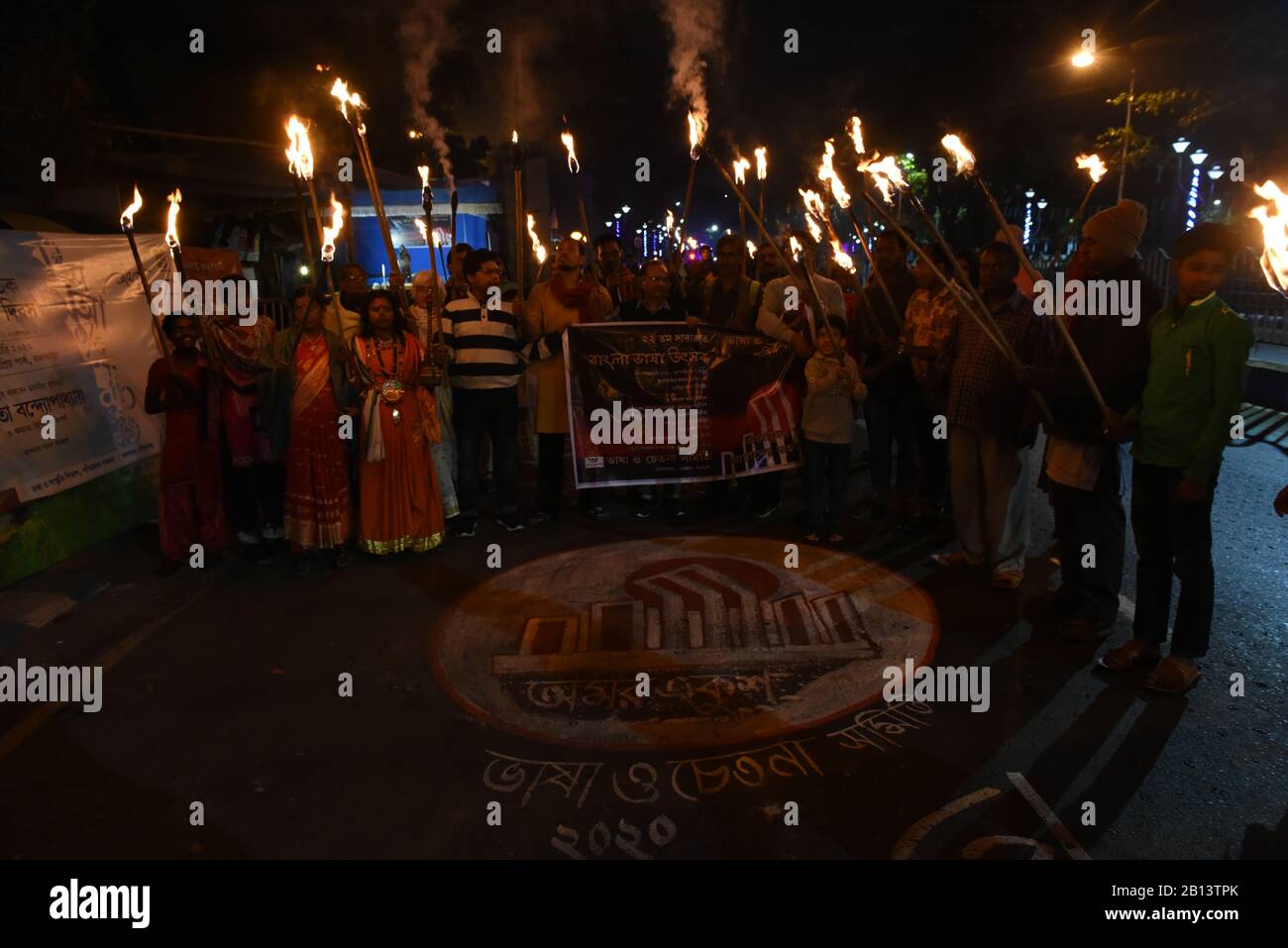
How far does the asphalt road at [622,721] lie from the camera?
10.5 ft

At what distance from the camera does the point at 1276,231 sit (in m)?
3.40

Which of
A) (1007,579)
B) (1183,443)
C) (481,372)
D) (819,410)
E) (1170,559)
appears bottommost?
(1007,579)

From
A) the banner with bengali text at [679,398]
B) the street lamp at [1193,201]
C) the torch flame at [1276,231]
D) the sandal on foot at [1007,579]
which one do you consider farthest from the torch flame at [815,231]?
the street lamp at [1193,201]

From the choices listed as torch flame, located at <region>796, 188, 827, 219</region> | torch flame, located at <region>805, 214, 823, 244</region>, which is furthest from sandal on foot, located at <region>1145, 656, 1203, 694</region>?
torch flame, located at <region>805, 214, 823, 244</region>

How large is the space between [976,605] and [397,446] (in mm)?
4243

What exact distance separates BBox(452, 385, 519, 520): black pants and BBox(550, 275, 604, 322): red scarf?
92cm

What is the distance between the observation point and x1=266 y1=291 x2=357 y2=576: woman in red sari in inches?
241

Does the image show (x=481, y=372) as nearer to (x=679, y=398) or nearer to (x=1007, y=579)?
(x=679, y=398)

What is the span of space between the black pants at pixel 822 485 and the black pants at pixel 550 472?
2176 mm

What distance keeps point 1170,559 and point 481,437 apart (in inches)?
198

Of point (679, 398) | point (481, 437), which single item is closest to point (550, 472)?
point (481, 437)

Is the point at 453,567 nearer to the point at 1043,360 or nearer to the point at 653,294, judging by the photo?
the point at 653,294

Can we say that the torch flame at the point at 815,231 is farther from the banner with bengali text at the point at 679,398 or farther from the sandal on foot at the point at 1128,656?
the sandal on foot at the point at 1128,656
